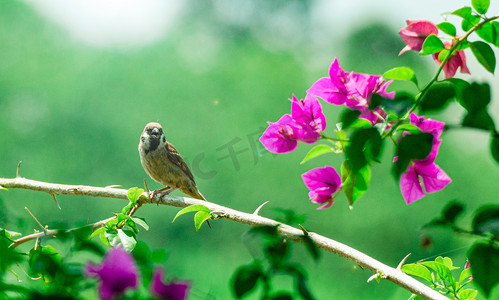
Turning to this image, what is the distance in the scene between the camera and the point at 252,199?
4496 mm

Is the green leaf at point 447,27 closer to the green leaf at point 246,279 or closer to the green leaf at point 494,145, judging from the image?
the green leaf at point 494,145

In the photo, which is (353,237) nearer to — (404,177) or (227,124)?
(227,124)

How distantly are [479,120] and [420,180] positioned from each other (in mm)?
148

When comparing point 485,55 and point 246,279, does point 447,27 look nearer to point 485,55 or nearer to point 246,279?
point 485,55

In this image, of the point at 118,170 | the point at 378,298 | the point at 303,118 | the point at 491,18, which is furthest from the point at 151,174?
the point at 118,170

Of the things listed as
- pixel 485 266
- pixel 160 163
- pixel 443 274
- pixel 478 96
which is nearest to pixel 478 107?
pixel 478 96

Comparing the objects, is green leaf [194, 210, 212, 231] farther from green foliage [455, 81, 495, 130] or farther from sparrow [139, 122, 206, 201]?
sparrow [139, 122, 206, 201]

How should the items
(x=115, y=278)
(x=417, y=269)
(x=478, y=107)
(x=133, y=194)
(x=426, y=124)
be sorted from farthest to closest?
1. (x=133, y=194)
2. (x=417, y=269)
3. (x=426, y=124)
4. (x=478, y=107)
5. (x=115, y=278)

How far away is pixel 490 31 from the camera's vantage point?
1.44 ft

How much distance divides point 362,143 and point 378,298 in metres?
3.13

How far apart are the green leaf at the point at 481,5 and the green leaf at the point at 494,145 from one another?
16 cm

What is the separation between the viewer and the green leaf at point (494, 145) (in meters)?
0.31

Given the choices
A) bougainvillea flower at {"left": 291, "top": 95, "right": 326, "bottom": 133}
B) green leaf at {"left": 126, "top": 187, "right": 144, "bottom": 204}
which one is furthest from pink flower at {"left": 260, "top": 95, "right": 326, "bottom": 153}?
green leaf at {"left": 126, "top": 187, "right": 144, "bottom": 204}

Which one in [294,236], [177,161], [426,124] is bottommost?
[177,161]
